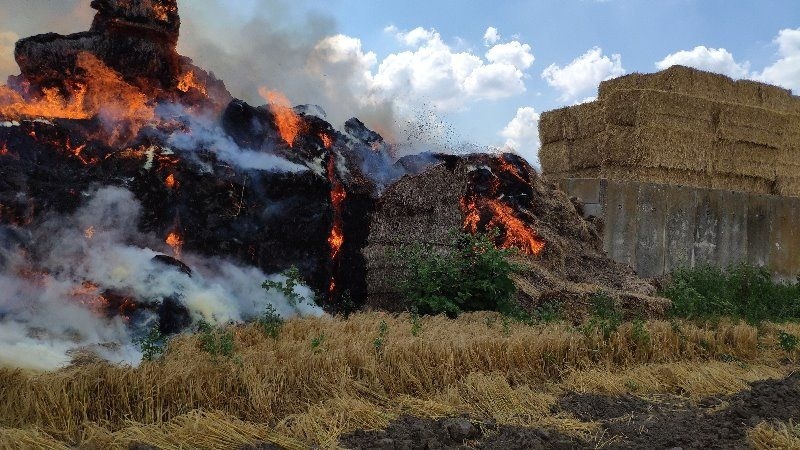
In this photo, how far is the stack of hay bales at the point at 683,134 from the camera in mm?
13078

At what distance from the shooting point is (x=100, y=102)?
7031 millimetres

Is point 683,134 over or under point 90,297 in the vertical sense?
over

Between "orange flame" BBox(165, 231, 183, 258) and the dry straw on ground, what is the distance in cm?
153

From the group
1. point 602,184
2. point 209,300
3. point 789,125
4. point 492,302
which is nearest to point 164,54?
point 209,300

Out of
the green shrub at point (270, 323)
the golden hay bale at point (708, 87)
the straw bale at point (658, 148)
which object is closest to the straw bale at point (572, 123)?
the golden hay bale at point (708, 87)

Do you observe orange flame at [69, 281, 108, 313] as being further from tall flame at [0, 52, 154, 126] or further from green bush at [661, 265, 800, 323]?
green bush at [661, 265, 800, 323]

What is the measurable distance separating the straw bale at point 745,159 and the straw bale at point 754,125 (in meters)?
0.14

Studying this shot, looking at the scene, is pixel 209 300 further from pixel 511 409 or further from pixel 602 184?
pixel 602 184

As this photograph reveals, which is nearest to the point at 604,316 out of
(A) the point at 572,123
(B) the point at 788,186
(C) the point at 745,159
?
(A) the point at 572,123

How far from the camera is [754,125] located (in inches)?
561

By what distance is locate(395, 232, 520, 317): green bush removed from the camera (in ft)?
23.3

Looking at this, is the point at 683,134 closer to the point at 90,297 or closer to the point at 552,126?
the point at 552,126

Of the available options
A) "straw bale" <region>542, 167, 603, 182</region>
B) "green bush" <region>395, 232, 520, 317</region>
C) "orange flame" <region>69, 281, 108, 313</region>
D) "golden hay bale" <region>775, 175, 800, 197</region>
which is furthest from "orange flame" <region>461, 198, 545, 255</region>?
"golden hay bale" <region>775, 175, 800, 197</region>

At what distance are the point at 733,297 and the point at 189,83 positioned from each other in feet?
26.9
